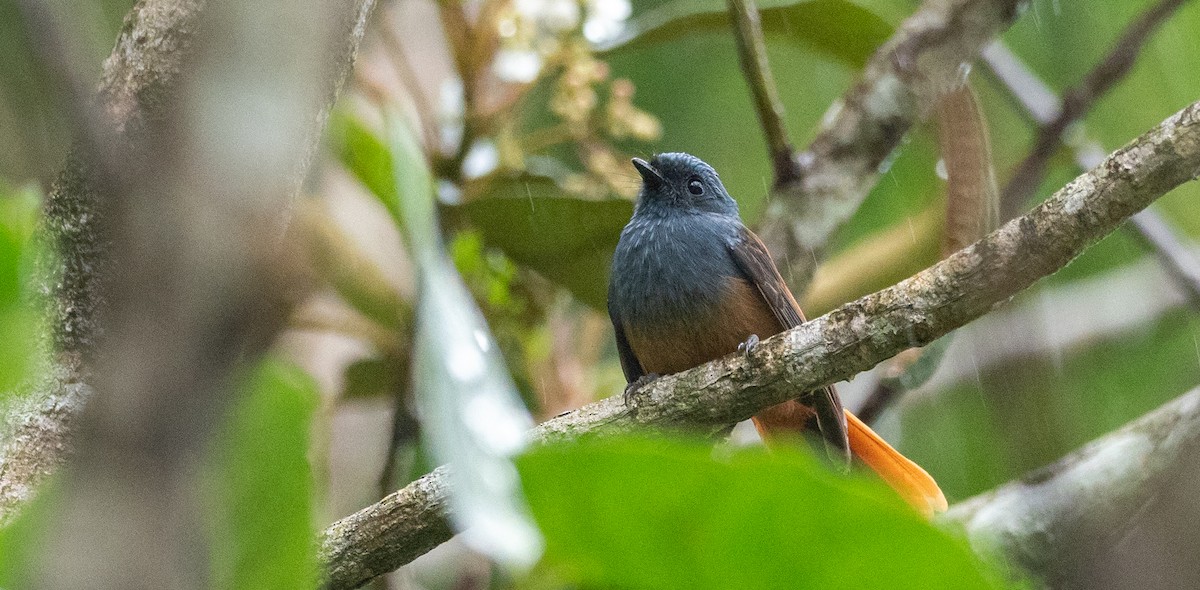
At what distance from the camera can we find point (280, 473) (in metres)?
0.68

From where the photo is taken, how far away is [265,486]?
0.68 m

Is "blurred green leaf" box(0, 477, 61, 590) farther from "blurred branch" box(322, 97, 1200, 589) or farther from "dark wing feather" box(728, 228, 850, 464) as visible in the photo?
"dark wing feather" box(728, 228, 850, 464)

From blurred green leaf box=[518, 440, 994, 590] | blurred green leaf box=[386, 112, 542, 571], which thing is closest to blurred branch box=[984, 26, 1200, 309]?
blurred green leaf box=[386, 112, 542, 571]

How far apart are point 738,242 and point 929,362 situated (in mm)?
643

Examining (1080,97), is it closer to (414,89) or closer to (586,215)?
(586,215)

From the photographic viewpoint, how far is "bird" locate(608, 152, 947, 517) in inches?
106

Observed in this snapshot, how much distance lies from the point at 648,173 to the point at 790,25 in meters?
0.65

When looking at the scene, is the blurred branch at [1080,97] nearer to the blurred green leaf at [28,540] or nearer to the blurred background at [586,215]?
the blurred background at [586,215]

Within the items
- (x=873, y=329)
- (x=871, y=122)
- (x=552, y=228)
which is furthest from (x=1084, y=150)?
(x=873, y=329)

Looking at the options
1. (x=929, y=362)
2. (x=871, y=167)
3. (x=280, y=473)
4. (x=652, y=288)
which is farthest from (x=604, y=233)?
(x=280, y=473)

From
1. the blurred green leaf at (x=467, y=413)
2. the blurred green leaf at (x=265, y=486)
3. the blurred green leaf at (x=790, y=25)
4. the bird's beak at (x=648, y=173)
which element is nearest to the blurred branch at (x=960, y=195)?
the blurred green leaf at (x=790, y=25)

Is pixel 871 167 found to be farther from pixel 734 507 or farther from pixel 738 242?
pixel 734 507

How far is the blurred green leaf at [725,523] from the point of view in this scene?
0.62m

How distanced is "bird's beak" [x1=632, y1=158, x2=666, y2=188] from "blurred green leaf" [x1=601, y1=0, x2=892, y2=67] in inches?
14.2
